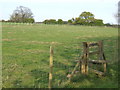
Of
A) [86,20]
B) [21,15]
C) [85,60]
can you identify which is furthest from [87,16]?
[85,60]

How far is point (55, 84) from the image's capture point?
574 centimetres

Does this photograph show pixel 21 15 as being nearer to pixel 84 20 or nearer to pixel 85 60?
pixel 84 20

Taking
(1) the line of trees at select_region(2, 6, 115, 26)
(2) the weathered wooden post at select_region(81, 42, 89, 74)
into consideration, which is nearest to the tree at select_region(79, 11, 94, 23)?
(1) the line of trees at select_region(2, 6, 115, 26)

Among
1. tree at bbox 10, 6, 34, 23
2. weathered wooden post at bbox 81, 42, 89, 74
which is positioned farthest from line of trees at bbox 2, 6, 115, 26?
weathered wooden post at bbox 81, 42, 89, 74

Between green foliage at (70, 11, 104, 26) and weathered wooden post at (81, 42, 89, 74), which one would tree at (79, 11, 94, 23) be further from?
weathered wooden post at (81, 42, 89, 74)

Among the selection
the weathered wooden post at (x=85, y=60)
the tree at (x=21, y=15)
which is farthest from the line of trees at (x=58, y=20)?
the weathered wooden post at (x=85, y=60)

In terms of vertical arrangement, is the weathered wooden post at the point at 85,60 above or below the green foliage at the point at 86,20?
below

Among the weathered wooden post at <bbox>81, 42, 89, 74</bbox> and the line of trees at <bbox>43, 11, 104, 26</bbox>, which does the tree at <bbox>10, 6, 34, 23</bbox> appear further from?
the weathered wooden post at <bbox>81, 42, 89, 74</bbox>

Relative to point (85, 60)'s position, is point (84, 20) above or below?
above

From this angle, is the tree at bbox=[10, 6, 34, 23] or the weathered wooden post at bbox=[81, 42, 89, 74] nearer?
the weathered wooden post at bbox=[81, 42, 89, 74]

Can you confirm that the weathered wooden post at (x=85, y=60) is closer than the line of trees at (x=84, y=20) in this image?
Yes

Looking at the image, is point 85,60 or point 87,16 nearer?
point 85,60

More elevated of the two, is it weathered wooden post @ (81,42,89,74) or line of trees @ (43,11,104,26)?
line of trees @ (43,11,104,26)

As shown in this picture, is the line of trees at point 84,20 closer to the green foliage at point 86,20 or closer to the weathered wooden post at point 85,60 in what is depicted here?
the green foliage at point 86,20
